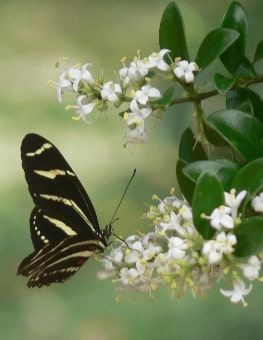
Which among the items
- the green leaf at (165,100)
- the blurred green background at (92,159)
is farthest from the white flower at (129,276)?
the blurred green background at (92,159)

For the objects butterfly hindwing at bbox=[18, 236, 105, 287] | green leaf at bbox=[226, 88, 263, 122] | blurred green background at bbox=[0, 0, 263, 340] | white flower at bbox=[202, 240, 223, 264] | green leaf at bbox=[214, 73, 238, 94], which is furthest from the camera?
blurred green background at bbox=[0, 0, 263, 340]

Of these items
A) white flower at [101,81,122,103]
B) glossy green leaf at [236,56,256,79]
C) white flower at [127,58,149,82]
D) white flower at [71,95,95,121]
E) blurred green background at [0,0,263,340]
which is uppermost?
white flower at [127,58,149,82]

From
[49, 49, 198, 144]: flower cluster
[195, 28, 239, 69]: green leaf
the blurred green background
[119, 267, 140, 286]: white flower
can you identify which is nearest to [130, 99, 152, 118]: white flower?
[49, 49, 198, 144]: flower cluster

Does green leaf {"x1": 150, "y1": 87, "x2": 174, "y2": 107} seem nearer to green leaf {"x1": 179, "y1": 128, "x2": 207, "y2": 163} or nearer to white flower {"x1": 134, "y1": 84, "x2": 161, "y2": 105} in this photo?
white flower {"x1": 134, "y1": 84, "x2": 161, "y2": 105}

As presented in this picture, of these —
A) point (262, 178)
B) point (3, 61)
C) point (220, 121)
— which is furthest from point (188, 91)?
point (3, 61)

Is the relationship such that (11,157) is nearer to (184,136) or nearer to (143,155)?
(143,155)

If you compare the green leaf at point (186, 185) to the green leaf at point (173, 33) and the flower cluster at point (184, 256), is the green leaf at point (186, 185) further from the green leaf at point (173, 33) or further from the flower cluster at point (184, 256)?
the green leaf at point (173, 33)

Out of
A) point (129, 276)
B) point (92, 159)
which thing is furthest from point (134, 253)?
point (92, 159)
